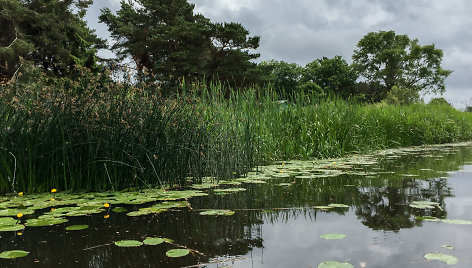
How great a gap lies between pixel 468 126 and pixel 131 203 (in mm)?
13371

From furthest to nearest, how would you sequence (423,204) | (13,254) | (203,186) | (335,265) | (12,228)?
1. (203,186)
2. (423,204)
3. (12,228)
4. (13,254)
5. (335,265)

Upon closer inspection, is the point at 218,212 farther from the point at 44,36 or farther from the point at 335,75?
the point at 335,75

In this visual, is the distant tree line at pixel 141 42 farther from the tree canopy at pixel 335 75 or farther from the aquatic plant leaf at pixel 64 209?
the aquatic plant leaf at pixel 64 209

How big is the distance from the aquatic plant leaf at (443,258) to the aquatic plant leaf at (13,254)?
81.1 inches

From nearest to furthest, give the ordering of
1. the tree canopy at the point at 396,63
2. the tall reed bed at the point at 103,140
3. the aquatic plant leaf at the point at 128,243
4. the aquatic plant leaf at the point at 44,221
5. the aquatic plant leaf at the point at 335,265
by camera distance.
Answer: the aquatic plant leaf at the point at 335,265
the aquatic plant leaf at the point at 128,243
the aquatic plant leaf at the point at 44,221
the tall reed bed at the point at 103,140
the tree canopy at the point at 396,63

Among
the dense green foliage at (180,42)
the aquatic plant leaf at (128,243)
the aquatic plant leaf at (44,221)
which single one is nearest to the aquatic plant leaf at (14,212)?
the aquatic plant leaf at (44,221)

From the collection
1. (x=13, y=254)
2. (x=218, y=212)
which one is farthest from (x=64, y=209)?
(x=218, y=212)

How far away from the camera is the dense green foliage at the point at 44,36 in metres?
18.3

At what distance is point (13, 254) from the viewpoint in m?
1.89

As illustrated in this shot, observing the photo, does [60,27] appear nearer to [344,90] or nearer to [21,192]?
[21,192]

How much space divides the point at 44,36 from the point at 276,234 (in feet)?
69.1

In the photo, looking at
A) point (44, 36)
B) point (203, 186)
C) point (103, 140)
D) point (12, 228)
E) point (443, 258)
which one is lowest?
point (443, 258)

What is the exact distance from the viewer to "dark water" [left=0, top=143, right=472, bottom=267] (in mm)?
1800

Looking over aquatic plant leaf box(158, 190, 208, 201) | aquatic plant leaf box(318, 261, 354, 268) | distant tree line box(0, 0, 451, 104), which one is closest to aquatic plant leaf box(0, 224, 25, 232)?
aquatic plant leaf box(158, 190, 208, 201)
